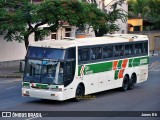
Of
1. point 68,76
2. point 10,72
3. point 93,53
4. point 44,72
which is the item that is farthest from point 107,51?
point 10,72

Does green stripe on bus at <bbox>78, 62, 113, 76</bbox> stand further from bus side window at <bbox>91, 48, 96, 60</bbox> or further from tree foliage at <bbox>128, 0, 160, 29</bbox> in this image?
tree foliage at <bbox>128, 0, 160, 29</bbox>

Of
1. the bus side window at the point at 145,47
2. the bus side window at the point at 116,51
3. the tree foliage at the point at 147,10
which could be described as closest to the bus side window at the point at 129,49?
the bus side window at the point at 116,51

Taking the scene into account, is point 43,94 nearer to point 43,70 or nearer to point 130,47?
point 43,70

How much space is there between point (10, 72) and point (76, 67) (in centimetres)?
1386

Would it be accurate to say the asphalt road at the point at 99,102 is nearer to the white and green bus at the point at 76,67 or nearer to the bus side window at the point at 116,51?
the white and green bus at the point at 76,67

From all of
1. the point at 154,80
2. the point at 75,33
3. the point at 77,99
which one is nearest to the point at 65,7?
the point at 154,80

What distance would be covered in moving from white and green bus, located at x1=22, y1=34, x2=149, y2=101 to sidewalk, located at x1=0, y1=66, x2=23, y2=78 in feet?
29.3

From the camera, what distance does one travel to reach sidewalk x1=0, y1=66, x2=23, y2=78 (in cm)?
3334

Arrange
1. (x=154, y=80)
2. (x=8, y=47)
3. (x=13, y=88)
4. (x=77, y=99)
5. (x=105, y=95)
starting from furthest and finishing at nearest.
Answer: (x=8, y=47)
(x=154, y=80)
(x=13, y=88)
(x=105, y=95)
(x=77, y=99)

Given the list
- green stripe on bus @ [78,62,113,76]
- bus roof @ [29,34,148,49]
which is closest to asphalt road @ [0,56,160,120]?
green stripe on bus @ [78,62,113,76]

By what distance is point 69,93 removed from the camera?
862 inches

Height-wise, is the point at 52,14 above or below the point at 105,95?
above

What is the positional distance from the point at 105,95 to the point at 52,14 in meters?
9.90

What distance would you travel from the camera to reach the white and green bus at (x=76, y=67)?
21.5 m
